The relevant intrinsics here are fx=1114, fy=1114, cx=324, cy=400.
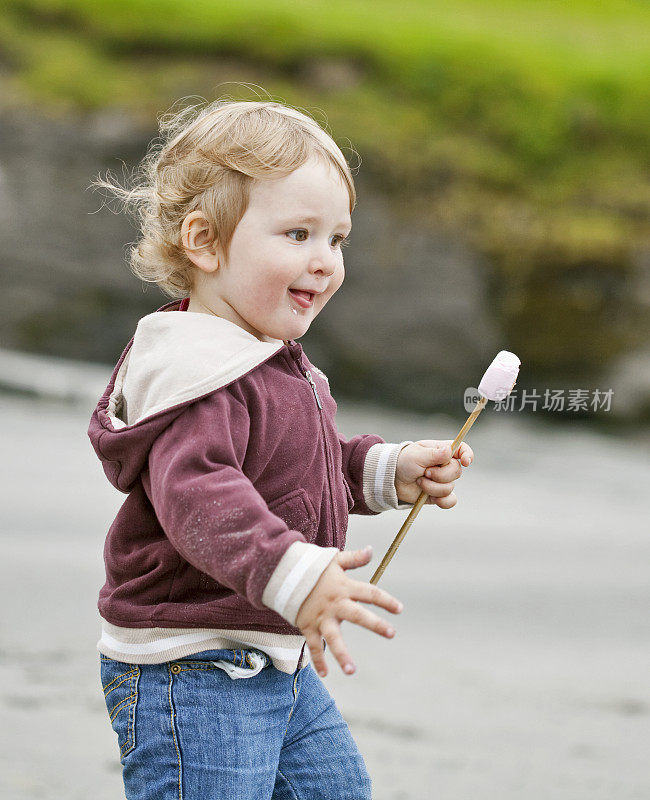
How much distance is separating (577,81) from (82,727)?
3269 millimetres

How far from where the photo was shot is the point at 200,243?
99 centimetres

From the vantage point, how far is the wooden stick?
98cm

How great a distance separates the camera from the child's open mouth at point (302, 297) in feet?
3.22

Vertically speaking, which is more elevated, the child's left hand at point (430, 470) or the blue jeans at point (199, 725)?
the child's left hand at point (430, 470)

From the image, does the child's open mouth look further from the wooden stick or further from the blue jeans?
the blue jeans

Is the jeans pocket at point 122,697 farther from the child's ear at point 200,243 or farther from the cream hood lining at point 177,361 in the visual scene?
the child's ear at point 200,243

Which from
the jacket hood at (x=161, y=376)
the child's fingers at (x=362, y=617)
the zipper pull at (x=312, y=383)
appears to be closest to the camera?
the child's fingers at (x=362, y=617)

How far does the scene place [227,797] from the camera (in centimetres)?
92

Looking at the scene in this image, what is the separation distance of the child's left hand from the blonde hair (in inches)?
10.1

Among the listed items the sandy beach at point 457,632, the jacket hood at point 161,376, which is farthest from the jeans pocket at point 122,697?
the sandy beach at point 457,632

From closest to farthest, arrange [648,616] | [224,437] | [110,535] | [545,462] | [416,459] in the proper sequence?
1. [224,437]
2. [110,535]
3. [416,459]
4. [648,616]
5. [545,462]

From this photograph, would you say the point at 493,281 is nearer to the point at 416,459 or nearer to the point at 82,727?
the point at 82,727

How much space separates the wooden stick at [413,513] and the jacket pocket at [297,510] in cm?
7

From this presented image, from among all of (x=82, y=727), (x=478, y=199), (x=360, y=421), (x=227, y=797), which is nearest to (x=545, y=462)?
(x=360, y=421)
